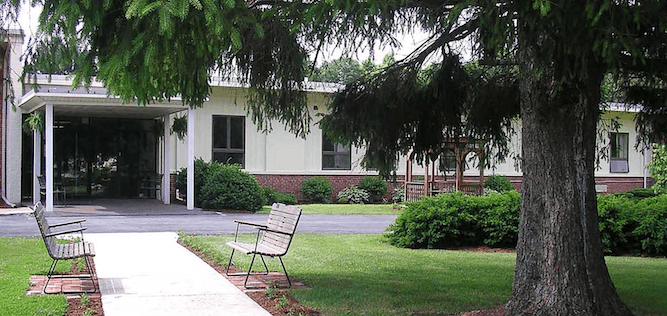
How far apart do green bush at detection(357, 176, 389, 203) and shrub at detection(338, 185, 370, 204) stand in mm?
323

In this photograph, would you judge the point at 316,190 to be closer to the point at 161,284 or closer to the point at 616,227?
the point at 616,227

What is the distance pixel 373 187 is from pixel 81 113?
11.5m

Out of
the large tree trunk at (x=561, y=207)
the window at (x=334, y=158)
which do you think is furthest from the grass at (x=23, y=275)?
the window at (x=334, y=158)

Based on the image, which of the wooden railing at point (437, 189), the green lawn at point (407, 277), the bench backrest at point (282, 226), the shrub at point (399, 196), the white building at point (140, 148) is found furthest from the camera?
the shrub at point (399, 196)

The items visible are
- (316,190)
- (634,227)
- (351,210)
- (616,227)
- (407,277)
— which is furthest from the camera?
(316,190)

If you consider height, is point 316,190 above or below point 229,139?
below

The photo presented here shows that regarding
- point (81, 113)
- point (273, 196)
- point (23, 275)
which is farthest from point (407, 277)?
point (81, 113)

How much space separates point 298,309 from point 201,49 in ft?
10.3

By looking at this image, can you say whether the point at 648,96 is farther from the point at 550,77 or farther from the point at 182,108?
the point at 182,108

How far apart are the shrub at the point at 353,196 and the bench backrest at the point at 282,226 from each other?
18656mm

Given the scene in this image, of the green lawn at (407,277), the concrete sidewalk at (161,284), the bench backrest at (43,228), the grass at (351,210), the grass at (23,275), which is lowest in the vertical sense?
the grass at (351,210)

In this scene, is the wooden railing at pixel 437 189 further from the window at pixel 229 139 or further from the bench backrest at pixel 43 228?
the bench backrest at pixel 43 228

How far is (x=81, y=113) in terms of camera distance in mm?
24969

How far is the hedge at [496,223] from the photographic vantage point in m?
14.1
